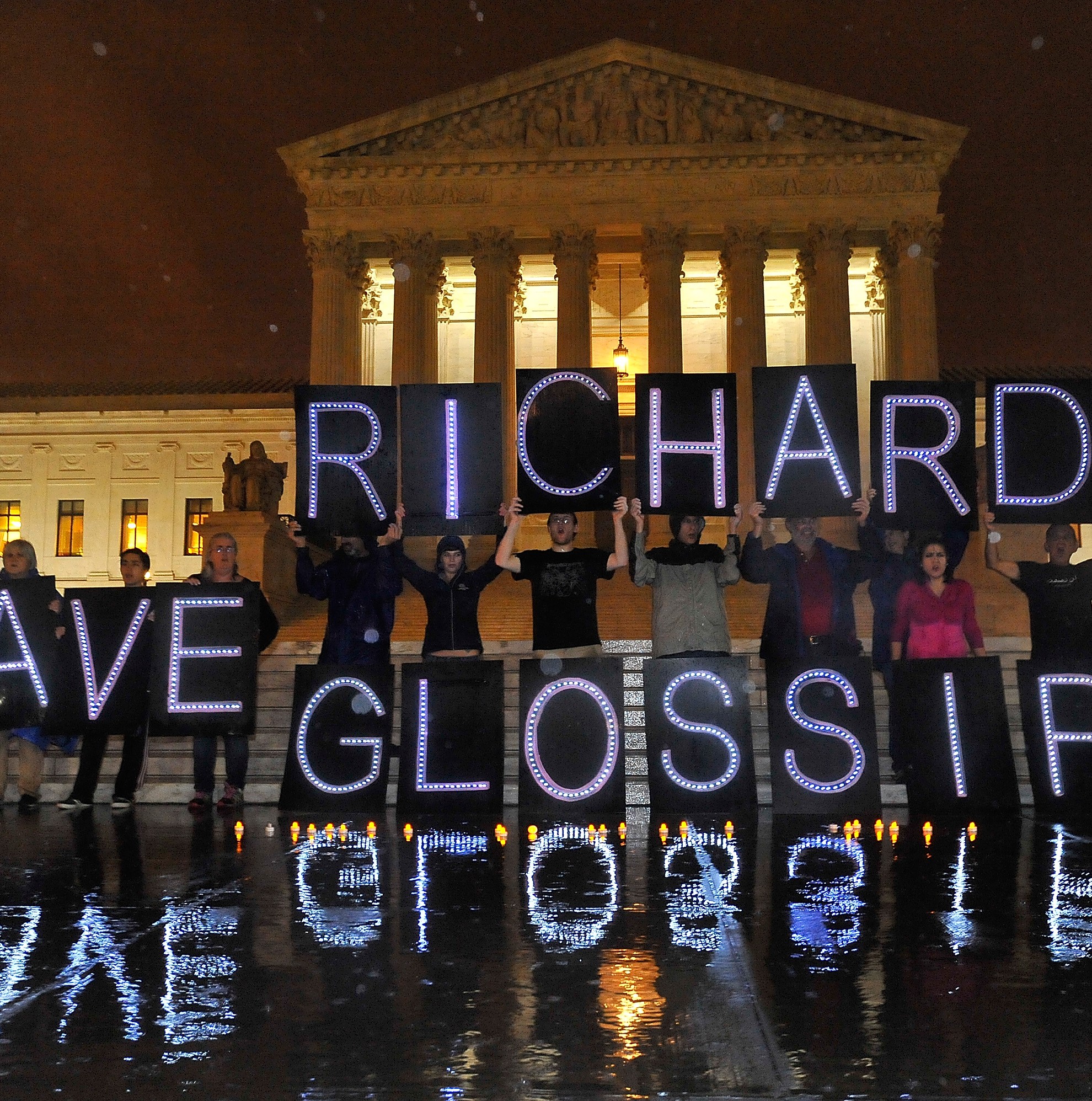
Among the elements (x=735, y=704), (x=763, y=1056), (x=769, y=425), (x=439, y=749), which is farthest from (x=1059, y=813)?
(x=763, y=1056)

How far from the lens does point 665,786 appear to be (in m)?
9.37

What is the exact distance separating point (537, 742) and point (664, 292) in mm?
27748

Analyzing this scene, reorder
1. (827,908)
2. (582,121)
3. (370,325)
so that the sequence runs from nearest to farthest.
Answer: (827,908) < (582,121) < (370,325)

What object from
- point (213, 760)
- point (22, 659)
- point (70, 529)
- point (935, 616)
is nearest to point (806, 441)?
point (935, 616)

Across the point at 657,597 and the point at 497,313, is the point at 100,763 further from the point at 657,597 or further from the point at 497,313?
the point at 497,313

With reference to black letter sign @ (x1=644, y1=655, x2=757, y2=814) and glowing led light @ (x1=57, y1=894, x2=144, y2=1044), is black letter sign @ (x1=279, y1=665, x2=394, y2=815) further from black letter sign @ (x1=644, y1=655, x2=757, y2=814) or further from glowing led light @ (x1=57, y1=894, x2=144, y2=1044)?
glowing led light @ (x1=57, y1=894, x2=144, y2=1044)

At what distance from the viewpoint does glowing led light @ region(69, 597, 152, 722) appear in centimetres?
1093

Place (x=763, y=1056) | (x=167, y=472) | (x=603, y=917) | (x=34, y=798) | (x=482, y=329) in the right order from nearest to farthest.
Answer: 1. (x=763, y=1056)
2. (x=603, y=917)
3. (x=34, y=798)
4. (x=482, y=329)
5. (x=167, y=472)

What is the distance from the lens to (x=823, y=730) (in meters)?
9.51

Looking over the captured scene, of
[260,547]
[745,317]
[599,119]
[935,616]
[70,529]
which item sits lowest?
[935,616]

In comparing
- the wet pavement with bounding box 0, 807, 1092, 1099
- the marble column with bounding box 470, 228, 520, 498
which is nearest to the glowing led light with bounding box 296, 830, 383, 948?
the wet pavement with bounding box 0, 807, 1092, 1099

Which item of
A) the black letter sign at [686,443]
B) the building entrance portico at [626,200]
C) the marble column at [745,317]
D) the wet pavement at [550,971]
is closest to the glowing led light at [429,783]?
the wet pavement at [550,971]

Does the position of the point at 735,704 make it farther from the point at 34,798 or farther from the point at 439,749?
the point at 34,798

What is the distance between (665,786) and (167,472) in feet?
163
